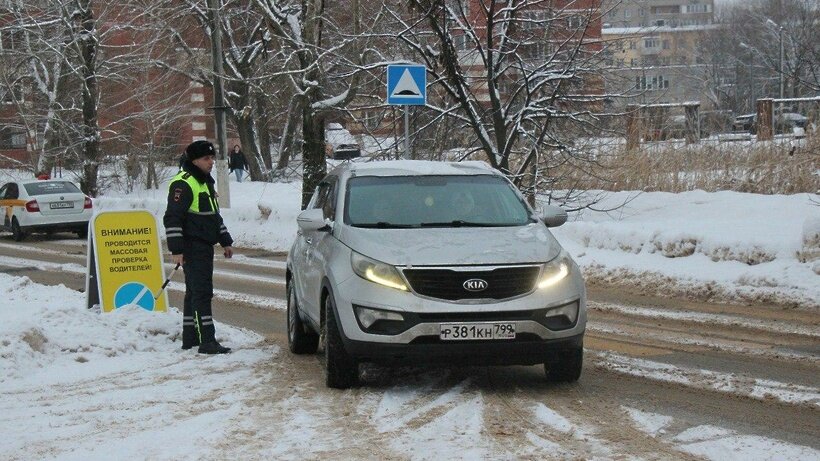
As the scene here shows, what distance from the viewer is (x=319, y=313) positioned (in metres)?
8.48

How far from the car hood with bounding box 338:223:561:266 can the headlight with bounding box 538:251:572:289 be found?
0.05m

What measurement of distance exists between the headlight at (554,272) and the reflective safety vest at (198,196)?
3.10 metres

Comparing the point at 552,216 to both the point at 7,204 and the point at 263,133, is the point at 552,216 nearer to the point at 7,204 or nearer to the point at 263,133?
the point at 7,204

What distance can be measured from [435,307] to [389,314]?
31cm

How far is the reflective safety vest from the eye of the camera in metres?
9.56

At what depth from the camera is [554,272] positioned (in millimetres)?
7809

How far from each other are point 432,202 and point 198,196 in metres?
2.08

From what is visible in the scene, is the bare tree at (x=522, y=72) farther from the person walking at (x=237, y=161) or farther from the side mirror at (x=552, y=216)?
the person walking at (x=237, y=161)

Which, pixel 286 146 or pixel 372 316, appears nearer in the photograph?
pixel 372 316

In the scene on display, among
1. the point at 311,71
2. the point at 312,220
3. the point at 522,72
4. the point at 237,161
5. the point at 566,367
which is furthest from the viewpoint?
the point at 237,161

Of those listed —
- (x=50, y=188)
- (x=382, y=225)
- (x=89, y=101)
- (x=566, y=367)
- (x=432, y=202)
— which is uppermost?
(x=89, y=101)

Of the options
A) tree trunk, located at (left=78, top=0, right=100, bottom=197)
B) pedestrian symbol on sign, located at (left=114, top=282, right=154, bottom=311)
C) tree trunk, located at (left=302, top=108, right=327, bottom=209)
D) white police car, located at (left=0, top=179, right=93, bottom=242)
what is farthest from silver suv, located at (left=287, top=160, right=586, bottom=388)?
tree trunk, located at (left=78, top=0, right=100, bottom=197)

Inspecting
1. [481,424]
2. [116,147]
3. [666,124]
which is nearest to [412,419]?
[481,424]

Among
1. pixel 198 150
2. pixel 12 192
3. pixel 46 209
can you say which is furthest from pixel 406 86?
pixel 12 192
